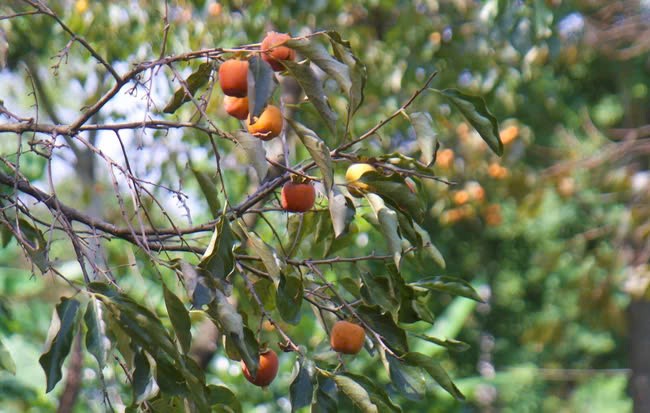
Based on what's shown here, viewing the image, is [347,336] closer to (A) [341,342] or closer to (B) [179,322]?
(A) [341,342]

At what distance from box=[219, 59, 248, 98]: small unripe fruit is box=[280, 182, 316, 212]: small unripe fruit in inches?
5.8

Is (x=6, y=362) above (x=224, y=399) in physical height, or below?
above

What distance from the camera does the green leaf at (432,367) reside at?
1381mm

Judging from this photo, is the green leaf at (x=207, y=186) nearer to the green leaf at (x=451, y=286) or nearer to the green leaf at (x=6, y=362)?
the green leaf at (x=451, y=286)

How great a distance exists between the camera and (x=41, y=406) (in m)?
3.48

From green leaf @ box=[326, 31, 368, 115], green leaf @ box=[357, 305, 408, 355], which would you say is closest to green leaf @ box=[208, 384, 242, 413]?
green leaf @ box=[357, 305, 408, 355]

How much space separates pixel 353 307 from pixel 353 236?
0.29 meters

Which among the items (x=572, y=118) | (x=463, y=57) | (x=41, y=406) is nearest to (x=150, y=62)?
(x=41, y=406)

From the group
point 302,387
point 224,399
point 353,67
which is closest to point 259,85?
point 353,67

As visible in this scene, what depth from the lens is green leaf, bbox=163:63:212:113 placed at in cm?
141

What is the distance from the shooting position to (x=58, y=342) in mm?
1160

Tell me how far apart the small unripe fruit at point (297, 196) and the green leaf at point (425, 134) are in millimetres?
165

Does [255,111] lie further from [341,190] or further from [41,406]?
[41,406]

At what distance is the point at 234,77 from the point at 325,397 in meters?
0.42
